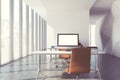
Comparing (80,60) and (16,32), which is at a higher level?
(16,32)

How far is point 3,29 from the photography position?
379 inches

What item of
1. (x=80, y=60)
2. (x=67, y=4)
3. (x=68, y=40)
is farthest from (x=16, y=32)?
(x=80, y=60)

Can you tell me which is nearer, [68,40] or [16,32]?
[68,40]

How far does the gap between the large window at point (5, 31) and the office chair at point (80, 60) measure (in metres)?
5.20

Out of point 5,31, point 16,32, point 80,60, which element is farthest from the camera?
point 16,32

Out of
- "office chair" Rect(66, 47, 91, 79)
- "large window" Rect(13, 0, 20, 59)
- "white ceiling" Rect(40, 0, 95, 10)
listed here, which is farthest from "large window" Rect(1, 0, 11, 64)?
"office chair" Rect(66, 47, 91, 79)

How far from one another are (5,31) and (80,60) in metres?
5.77

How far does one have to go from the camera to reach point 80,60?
4.86 metres

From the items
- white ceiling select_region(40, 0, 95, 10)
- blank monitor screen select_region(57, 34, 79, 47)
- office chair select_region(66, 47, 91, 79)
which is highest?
white ceiling select_region(40, 0, 95, 10)

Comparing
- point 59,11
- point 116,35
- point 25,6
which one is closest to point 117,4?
point 116,35

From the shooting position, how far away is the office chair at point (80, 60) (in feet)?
15.6

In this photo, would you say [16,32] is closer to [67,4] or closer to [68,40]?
[67,4]

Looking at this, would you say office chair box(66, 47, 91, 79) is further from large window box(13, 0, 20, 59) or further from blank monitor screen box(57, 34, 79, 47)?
large window box(13, 0, 20, 59)

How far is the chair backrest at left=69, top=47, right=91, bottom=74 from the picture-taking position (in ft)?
15.6
